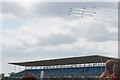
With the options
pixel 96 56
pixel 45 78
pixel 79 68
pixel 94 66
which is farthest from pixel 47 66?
pixel 45 78

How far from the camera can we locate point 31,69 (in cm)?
7331

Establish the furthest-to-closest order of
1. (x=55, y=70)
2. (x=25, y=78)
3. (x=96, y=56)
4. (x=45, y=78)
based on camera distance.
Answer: (x=55, y=70), (x=96, y=56), (x=45, y=78), (x=25, y=78)

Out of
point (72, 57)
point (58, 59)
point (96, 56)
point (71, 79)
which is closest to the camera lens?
point (71, 79)

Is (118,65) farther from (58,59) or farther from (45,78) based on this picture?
(58,59)

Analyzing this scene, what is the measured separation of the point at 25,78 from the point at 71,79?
7.31 ft

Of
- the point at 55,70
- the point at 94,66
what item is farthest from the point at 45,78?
the point at 55,70

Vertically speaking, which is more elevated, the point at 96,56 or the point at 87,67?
the point at 96,56

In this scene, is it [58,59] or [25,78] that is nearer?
[25,78]

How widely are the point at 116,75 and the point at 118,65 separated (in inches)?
14.1

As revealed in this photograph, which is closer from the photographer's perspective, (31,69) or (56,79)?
A: (56,79)

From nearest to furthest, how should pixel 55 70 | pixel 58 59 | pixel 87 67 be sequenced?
1. pixel 58 59
2. pixel 87 67
3. pixel 55 70

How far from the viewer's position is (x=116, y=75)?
6.91 m

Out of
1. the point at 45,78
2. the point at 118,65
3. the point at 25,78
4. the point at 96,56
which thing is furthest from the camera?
the point at 96,56

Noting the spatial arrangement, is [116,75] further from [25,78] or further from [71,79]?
[25,78]
